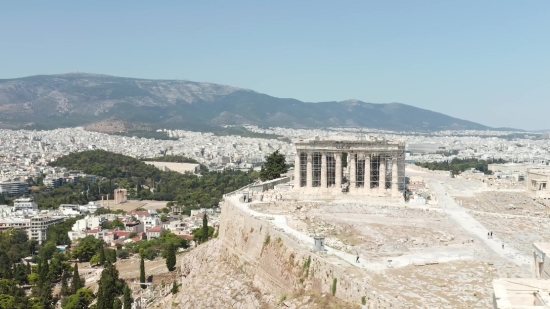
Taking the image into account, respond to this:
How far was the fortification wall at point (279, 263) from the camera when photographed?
778 inches

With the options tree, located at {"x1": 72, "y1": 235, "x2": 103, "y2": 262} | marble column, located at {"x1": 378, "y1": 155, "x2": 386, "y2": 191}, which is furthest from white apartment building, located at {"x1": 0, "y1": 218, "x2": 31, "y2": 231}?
marble column, located at {"x1": 378, "y1": 155, "x2": 386, "y2": 191}

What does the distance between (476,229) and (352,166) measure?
11.5 metres

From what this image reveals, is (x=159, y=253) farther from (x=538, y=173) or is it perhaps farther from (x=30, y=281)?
(x=538, y=173)

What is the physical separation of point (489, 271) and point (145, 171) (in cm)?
10677

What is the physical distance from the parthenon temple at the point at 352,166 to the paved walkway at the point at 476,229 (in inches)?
134

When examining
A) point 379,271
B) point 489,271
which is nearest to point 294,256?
point 379,271

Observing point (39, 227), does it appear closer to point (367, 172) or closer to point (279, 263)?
point (367, 172)

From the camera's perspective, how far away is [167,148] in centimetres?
19225

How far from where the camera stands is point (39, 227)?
71.9 meters

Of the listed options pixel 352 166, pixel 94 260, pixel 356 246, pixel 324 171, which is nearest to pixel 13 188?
pixel 94 260

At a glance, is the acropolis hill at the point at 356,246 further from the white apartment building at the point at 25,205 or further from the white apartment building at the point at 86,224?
the white apartment building at the point at 25,205

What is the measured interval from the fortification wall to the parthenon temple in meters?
7.13

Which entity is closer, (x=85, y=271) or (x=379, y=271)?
(x=379, y=271)

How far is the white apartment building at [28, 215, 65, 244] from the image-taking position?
71.1 m
